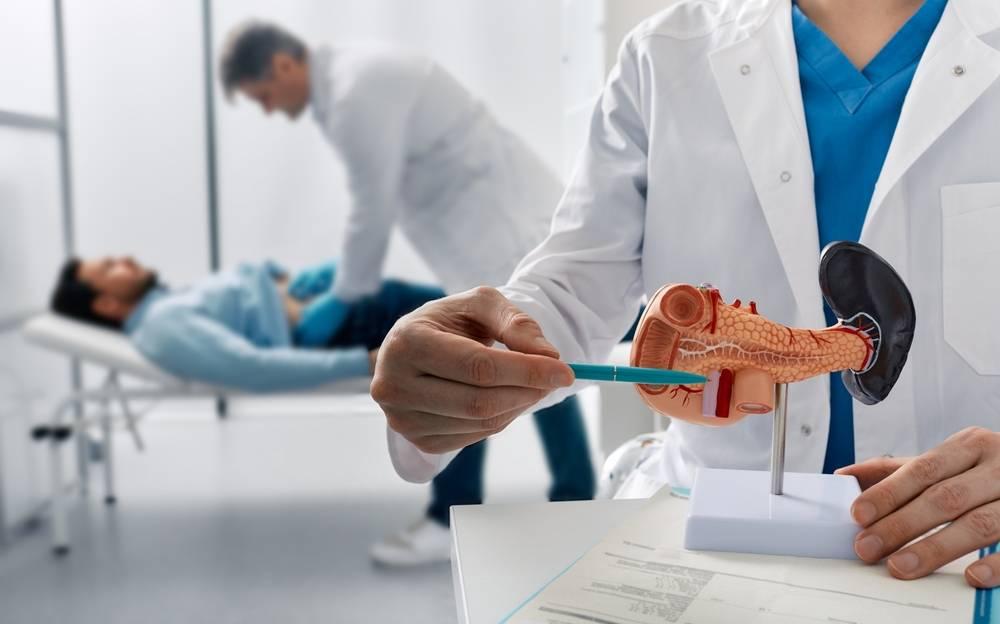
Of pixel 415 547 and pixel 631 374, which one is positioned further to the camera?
pixel 415 547

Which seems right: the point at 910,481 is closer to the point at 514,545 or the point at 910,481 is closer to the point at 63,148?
the point at 514,545

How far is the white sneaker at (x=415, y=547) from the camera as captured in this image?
77.6 inches

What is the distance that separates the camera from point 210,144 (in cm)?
312

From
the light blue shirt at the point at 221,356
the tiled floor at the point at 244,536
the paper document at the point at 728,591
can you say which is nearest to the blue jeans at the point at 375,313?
the light blue shirt at the point at 221,356

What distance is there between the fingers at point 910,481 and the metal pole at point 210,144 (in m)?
2.94

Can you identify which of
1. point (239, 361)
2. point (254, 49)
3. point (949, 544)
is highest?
point (254, 49)

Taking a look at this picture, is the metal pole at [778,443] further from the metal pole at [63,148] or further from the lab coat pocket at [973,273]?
the metal pole at [63,148]

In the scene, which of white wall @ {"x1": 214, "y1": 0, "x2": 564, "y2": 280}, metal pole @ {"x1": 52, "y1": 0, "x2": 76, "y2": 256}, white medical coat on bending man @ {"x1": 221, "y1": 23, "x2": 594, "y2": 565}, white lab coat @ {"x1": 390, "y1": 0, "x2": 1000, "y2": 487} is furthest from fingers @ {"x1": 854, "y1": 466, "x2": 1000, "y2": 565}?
white wall @ {"x1": 214, "y1": 0, "x2": 564, "y2": 280}

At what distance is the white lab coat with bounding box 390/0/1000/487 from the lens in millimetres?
762

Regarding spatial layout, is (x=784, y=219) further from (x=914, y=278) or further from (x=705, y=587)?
(x=705, y=587)

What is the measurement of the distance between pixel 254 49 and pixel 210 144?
3.58ft

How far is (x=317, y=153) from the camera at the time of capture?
124 inches

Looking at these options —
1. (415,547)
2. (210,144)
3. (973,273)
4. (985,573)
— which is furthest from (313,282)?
(985,573)

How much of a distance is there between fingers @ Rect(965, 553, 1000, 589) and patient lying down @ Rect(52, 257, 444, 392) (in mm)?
1662
